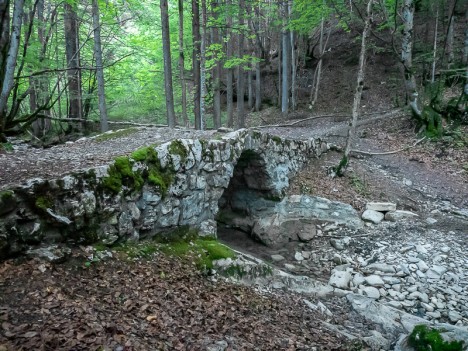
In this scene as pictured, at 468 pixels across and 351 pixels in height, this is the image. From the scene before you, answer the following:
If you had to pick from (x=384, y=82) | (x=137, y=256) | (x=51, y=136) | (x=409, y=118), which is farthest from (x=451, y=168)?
(x=51, y=136)

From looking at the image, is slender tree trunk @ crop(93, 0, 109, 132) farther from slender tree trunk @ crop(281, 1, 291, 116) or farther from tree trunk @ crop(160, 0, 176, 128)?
slender tree trunk @ crop(281, 1, 291, 116)

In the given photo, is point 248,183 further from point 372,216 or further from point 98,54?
point 98,54

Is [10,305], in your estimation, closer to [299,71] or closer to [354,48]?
[299,71]

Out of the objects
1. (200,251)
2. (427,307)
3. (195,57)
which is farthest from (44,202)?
(195,57)

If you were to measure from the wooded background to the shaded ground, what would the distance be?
2843 millimetres

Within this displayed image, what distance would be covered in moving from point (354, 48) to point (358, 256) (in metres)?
17.3

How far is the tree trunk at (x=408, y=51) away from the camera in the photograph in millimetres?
10438

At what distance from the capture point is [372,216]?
8500mm

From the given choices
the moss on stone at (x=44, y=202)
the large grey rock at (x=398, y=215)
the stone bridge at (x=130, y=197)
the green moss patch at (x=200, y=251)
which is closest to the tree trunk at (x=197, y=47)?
the stone bridge at (x=130, y=197)

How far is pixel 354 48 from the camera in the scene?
20.6 metres

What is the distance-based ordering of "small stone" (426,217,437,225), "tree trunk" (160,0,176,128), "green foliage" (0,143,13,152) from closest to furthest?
"green foliage" (0,143,13,152), "small stone" (426,217,437,225), "tree trunk" (160,0,176,128)

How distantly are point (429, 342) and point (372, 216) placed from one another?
4769 millimetres

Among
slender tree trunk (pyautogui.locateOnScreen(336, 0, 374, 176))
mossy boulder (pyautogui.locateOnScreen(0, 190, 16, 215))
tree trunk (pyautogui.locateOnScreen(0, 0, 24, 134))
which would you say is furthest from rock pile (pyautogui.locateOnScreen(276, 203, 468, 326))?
tree trunk (pyautogui.locateOnScreen(0, 0, 24, 134))

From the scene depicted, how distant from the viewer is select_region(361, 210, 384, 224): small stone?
27.7ft
